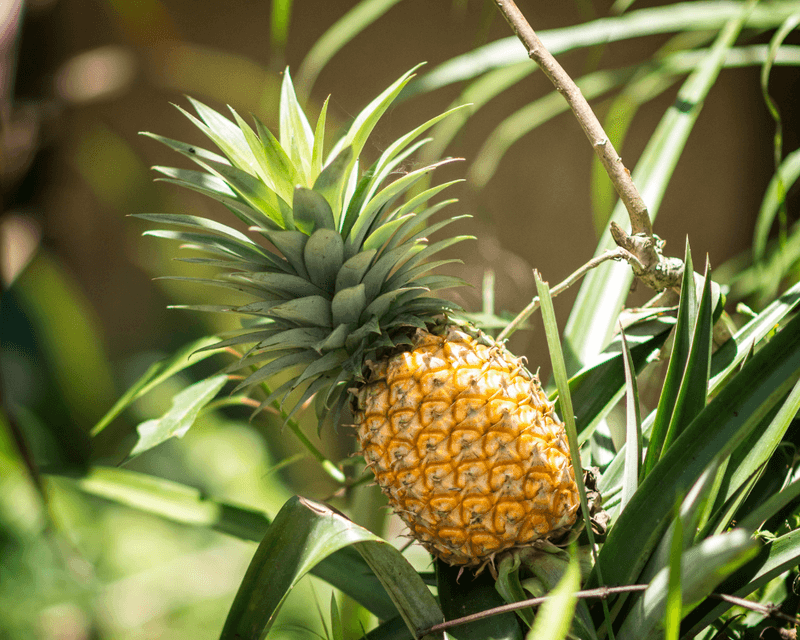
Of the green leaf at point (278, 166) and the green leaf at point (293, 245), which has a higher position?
the green leaf at point (278, 166)

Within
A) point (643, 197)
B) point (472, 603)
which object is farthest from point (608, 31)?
point (472, 603)

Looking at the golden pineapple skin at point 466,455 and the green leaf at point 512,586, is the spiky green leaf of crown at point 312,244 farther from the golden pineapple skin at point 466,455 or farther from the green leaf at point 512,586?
the green leaf at point 512,586

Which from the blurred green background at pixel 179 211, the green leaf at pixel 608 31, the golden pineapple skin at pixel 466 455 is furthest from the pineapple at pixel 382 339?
the blurred green background at pixel 179 211

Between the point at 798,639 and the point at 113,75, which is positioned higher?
the point at 113,75

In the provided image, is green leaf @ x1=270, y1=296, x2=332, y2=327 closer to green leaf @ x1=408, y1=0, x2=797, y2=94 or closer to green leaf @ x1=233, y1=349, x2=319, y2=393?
green leaf @ x1=233, y1=349, x2=319, y2=393

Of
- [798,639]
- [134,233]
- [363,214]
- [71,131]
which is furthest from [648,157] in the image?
[71,131]

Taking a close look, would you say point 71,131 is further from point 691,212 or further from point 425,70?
point 691,212
